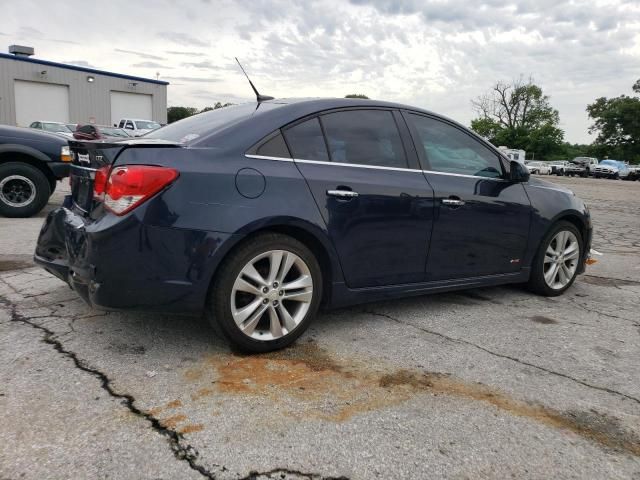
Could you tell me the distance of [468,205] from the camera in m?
3.95

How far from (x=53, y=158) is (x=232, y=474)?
6.55 meters

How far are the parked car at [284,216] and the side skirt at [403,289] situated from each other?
1cm

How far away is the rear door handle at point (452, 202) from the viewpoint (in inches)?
150

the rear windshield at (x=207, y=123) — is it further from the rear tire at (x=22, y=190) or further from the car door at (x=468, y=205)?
the rear tire at (x=22, y=190)

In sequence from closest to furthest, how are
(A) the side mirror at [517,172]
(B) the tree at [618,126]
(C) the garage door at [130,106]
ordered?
(A) the side mirror at [517,172]
(C) the garage door at [130,106]
(B) the tree at [618,126]

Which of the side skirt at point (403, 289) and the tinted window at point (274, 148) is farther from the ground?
the tinted window at point (274, 148)

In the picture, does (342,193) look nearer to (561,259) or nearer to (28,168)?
(561,259)

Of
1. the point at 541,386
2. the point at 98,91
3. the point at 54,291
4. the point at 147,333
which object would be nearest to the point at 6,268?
the point at 54,291

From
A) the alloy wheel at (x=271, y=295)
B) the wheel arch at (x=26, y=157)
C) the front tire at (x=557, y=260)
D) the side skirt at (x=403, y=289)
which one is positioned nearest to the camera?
the alloy wheel at (x=271, y=295)

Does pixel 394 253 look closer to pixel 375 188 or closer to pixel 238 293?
pixel 375 188

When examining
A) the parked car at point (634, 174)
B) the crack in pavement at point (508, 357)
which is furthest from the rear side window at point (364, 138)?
the parked car at point (634, 174)

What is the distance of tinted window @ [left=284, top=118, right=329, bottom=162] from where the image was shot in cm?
328

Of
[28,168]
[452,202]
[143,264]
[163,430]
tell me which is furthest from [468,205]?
[28,168]

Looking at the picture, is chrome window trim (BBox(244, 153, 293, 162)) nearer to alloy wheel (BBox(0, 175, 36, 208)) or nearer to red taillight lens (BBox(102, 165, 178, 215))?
red taillight lens (BBox(102, 165, 178, 215))
